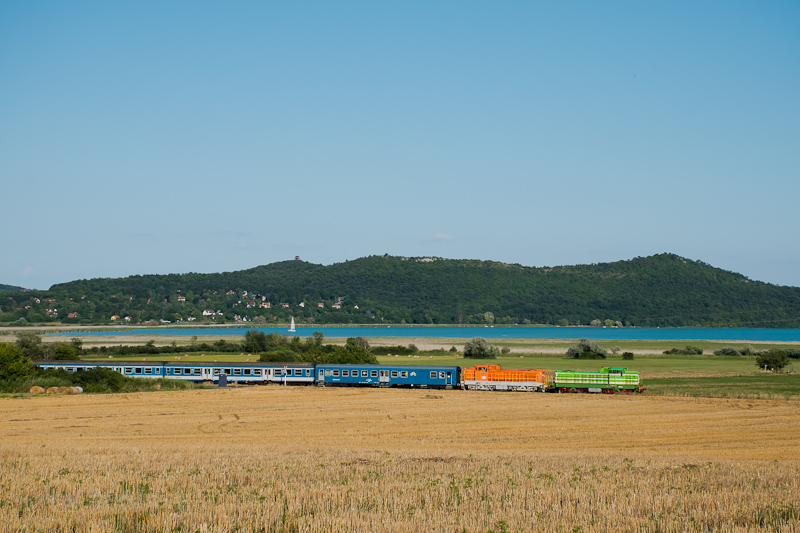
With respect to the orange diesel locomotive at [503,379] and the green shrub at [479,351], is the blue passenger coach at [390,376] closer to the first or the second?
the orange diesel locomotive at [503,379]

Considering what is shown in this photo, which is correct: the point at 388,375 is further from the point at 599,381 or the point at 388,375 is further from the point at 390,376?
the point at 599,381

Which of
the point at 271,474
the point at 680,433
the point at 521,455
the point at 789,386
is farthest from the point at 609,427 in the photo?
the point at 789,386

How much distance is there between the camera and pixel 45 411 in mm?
37000

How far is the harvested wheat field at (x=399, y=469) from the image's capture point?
38.5 ft

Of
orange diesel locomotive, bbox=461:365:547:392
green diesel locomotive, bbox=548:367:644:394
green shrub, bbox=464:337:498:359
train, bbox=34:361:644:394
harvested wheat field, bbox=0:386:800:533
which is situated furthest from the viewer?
green shrub, bbox=464:337:498:359

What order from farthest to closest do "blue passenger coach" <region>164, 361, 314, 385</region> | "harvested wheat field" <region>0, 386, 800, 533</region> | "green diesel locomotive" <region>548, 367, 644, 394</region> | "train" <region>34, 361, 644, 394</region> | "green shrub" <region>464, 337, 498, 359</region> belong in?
1. "green shrub" <region>464, 337, 498, 359</region>
2. "blue passenger coach" <region>164, 361, 314, 385</region>
3. "train" <region>34, 361, 644, 394</region>
4. "green diesel locomotive" <region>548, 367, 644, 394</region>
5. "harvested wheat field" <region>0, 386, 800, 533</region>

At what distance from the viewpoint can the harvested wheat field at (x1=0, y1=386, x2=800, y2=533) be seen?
11.7 m

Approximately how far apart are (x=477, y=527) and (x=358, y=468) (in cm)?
663

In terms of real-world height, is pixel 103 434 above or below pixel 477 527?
below

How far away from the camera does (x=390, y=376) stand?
54.9m

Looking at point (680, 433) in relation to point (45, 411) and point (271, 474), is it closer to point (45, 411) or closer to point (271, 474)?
point (271, 474)

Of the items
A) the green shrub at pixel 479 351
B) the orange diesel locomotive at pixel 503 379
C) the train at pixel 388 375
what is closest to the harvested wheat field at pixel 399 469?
the train at pixel 388 375

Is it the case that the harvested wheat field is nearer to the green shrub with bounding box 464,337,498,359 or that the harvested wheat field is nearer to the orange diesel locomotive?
the orange diesel locomotive

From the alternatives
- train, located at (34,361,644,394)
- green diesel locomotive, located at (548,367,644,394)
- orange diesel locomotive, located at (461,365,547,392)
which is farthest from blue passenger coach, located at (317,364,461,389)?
green diesel locomotive, located at (548,367,644,394)
